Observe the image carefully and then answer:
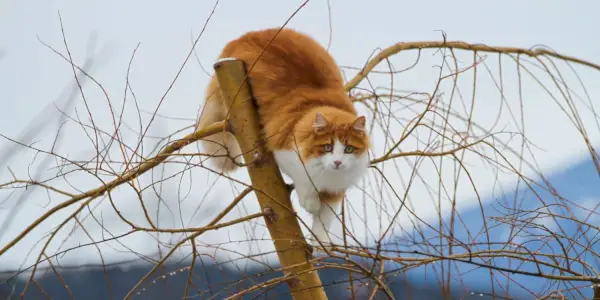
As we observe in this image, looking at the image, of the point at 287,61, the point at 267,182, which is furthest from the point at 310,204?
the point at 287,61

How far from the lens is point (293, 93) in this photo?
1.89 meters

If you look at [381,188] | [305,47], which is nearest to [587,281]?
[381,188]

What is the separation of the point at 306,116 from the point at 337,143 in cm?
12

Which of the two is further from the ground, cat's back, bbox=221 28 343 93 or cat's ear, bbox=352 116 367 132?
cat's back, bbox=221 28 343 93

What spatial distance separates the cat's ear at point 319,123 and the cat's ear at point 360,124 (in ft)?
0.23

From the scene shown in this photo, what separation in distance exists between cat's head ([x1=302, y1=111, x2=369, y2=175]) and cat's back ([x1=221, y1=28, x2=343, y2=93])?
0.51 ft

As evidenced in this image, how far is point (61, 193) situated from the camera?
63.7 inches

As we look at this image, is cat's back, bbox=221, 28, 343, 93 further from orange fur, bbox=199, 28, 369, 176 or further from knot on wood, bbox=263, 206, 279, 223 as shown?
knot on wood, bbox=263, 206, 279, 223

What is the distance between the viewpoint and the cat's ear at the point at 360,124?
1.74 m

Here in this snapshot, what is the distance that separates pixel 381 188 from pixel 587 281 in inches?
17.3

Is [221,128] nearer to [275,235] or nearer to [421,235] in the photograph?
[275,235]

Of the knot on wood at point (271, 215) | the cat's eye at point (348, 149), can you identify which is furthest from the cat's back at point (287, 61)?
the knot on wood at point (271, 215)

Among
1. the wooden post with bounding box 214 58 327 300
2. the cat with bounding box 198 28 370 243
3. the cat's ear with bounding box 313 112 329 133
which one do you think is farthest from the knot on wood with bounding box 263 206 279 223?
the cat's ear with bounding box 313 112 329 133

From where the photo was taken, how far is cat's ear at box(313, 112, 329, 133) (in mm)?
1736
